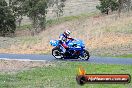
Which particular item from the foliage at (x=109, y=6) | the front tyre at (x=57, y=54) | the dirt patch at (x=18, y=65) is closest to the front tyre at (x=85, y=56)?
the front tyre at (x=57, y=54)

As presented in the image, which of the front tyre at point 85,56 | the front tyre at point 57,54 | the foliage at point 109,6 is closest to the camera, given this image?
the front tyre at point 85,56

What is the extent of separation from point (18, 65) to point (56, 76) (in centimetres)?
478

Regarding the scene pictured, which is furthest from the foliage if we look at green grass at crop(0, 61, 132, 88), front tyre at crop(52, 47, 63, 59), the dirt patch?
green grass at crop(0, 61, 132, 88)

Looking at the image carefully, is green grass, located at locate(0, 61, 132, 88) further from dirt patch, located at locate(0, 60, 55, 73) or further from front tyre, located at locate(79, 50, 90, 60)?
front tyre, located at locate(79, 50, 90, 60)

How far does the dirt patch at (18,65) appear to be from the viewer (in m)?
20.6

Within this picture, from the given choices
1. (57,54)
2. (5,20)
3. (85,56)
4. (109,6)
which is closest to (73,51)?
(85,56)

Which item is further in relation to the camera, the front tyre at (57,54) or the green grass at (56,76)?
the front tyre at (57,54)

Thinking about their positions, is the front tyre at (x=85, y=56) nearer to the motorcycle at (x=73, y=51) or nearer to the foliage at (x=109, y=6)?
the motorcycle at (x=73, y=51)

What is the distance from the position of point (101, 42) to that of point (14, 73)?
51.1 feet

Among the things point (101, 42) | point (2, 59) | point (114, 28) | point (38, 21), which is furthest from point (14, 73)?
point (38, 21)

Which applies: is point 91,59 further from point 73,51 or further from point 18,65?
point 18,65

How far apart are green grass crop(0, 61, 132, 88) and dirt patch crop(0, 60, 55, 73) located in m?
0.89

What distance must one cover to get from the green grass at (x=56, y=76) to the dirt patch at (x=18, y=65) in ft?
2.92

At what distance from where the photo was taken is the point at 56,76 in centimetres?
1792
